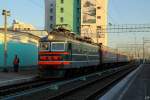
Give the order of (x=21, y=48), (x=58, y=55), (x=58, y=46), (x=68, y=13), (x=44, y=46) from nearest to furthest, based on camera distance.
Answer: (x=58, y=55)
(x=58, y=46)
(x=44, y=46)
(x=21, y=48)
(x=68, y=13)

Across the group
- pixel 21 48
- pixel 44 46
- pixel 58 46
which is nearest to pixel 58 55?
pixel 58 46

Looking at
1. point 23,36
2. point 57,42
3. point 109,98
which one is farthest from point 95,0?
point 109,98

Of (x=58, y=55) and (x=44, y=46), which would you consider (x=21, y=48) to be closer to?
(x=44, y=46)

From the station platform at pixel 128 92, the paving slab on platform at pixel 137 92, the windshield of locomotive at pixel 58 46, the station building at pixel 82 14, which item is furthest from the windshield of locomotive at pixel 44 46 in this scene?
the station building at pixel 82 14

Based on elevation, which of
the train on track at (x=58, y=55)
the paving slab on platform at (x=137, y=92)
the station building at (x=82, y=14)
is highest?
the station building at (x=82, y=14)

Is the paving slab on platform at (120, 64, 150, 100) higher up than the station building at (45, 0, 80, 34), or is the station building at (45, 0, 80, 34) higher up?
the station building at (45, 0, 80, 34)

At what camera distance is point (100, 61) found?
50531 mm

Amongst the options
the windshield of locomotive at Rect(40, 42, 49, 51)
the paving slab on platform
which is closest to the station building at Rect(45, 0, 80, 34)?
the windshield of locomotive at Rect(40, 42, 49, 51)

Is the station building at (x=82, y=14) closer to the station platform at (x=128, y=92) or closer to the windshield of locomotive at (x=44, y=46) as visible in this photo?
the windshield of locomotive at (x=44, y=46)

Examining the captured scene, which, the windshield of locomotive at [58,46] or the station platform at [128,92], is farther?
the windshield of locomotive at [58,46]

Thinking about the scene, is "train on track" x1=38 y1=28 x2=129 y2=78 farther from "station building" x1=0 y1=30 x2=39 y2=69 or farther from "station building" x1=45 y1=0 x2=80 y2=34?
"station building" x1=45 y1=0 x2=80 y2=34

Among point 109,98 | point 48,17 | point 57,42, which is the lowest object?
point 109,98

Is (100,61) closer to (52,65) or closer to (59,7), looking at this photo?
(52,65)

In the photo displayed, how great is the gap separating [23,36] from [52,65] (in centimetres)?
1392
